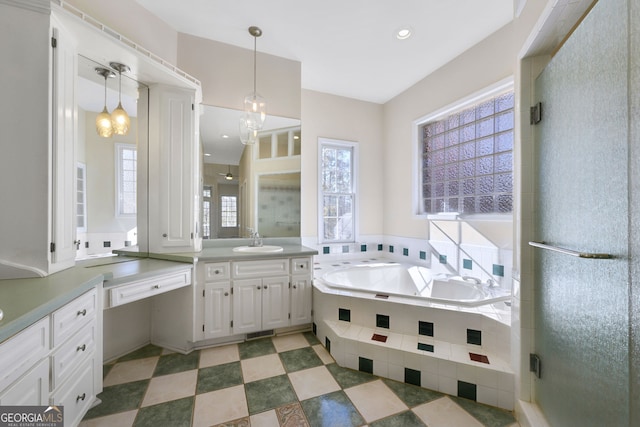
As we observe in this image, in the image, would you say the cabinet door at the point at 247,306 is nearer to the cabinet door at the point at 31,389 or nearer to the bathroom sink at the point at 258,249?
the bathroom sink at the point at 258,249

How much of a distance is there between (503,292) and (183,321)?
2.60 meters

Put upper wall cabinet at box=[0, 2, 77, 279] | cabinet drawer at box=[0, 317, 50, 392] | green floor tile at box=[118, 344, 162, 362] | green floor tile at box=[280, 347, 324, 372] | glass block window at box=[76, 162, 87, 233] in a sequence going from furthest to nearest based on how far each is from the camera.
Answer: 1. green floor tile at box=[118, 344, 162, 362]
2. green floor tile at box=[280, 347, 324, 372]
3. glass block window at box=[76, 162, 87, 233]
4. upper wall cabinet at box=[0, 2, 77, 279]
5. cabinet drawer at box=[0, 317, 50, 392]

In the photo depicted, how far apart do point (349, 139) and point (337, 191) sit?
0.73m

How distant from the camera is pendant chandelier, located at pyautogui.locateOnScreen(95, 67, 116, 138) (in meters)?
1.83

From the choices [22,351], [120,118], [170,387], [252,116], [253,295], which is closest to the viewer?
[22,351]

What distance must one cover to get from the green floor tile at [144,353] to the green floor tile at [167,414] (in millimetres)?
659

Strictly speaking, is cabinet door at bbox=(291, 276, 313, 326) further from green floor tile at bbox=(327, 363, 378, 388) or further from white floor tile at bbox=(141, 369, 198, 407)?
white floor tile at bbox=(141, 369, 198, 407)

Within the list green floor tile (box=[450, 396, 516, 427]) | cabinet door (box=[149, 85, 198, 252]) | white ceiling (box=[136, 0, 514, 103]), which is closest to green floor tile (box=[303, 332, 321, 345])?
green floor tile (box=[450, 396, 516, 427])

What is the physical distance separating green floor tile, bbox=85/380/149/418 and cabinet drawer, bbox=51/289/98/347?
587mm

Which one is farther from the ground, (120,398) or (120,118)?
(120,118)

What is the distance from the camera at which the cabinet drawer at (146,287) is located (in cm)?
151

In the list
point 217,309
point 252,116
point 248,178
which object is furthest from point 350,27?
point 217,309

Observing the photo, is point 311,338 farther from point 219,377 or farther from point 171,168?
point 171,168

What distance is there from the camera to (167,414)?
141 centimetres
